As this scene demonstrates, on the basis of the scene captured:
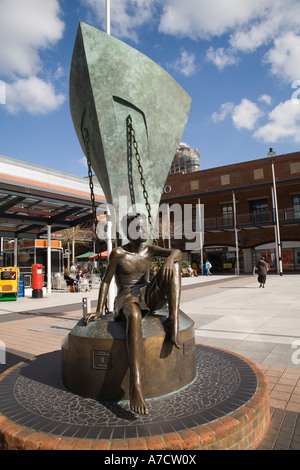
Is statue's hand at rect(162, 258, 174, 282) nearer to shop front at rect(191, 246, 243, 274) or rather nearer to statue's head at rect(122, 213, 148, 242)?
statue's head at rect(122, 213, 148, 242)

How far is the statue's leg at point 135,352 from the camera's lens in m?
2.48

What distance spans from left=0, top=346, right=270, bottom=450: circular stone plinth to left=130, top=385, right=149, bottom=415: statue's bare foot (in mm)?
121

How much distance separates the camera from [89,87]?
4156 mm

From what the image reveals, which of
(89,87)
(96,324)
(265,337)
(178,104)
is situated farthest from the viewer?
(265,337)

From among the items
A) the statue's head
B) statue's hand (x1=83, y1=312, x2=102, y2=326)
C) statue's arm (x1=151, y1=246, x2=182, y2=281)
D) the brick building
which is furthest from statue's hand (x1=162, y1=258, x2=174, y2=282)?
the brick building

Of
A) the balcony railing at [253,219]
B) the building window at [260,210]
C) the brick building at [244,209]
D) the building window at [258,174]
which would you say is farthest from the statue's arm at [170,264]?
the building window at [258,174]

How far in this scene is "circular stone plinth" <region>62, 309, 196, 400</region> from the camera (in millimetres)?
2914

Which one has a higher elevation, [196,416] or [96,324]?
[96,324]

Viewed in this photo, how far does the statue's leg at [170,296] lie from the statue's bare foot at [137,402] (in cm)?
62

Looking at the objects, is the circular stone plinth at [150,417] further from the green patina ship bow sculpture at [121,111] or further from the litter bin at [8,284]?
the litter bin at [8,284]
